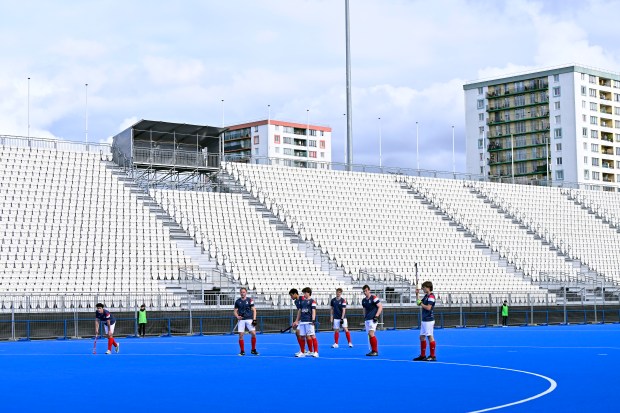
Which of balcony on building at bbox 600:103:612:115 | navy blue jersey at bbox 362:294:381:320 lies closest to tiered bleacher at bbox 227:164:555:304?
navy blue jersey at bbox 362:294:381:320

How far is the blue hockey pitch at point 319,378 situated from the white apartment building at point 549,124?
369 ft

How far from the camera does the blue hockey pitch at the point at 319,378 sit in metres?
14.5

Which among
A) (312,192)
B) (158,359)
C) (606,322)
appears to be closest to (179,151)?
(312,192)

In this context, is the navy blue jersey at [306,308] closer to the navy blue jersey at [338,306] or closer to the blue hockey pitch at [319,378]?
the blue hockey pitch at [319,378]

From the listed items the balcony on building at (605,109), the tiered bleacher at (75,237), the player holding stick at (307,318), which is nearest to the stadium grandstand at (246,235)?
the tiered bleacher at (75,237)

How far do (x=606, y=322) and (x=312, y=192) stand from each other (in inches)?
708

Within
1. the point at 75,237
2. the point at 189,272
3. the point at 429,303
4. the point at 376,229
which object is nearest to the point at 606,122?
the point at 376,229

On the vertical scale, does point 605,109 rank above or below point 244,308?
above

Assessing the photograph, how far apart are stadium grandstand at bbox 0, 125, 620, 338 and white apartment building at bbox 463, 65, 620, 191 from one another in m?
75.8

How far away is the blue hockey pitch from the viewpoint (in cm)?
1451

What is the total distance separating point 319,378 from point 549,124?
423 ft

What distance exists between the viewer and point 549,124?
14212cm

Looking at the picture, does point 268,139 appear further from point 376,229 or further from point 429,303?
point 429,303

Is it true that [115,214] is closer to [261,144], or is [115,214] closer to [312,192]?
[312,192]
